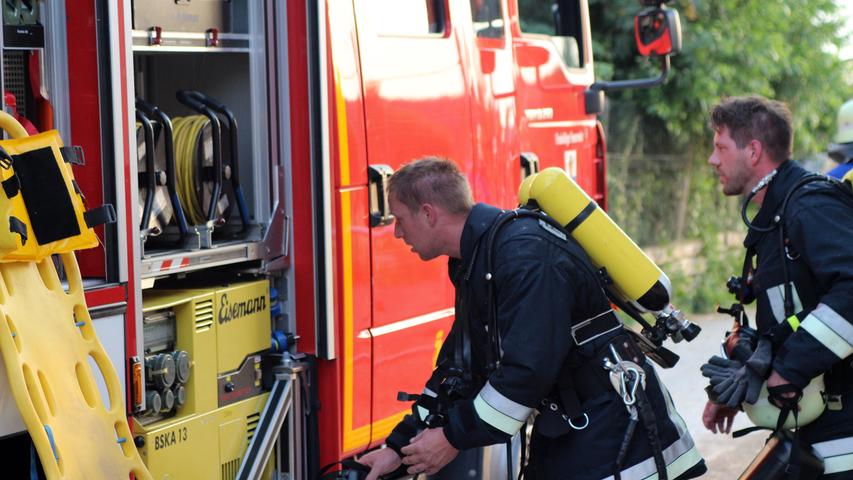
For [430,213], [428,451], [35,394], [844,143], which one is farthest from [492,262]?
[844,143]

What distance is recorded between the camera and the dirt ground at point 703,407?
22.5 feet

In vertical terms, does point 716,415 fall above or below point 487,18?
below

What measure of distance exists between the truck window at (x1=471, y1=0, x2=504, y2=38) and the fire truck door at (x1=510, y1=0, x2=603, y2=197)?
0.48ft

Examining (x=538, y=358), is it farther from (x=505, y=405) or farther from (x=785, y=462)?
(x=785, y=462)

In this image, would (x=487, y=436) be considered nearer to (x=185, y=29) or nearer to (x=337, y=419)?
(x=337, y=419)

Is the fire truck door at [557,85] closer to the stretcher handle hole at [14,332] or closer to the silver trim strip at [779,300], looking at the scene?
the silver trim strip at [779,300]

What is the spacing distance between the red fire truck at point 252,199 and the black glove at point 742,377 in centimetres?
122

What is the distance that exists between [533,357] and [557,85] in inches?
115

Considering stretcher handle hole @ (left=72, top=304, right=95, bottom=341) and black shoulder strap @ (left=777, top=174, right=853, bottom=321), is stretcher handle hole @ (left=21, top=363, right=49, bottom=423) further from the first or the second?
black shoulder strap @ (left=777, top=174, right=853, bottom=321)

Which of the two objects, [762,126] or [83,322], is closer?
[83,322]

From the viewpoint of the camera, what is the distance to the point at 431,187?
3326 mm

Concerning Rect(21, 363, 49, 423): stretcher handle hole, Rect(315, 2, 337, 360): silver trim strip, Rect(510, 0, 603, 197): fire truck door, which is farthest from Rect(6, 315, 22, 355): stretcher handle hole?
Rect(510, 0, 603, 197): fire truck door

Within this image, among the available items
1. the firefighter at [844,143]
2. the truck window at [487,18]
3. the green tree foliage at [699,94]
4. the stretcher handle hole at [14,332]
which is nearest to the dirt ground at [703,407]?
the green tree foliage at [699,94]

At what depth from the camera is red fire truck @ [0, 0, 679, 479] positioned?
10.8 ft
